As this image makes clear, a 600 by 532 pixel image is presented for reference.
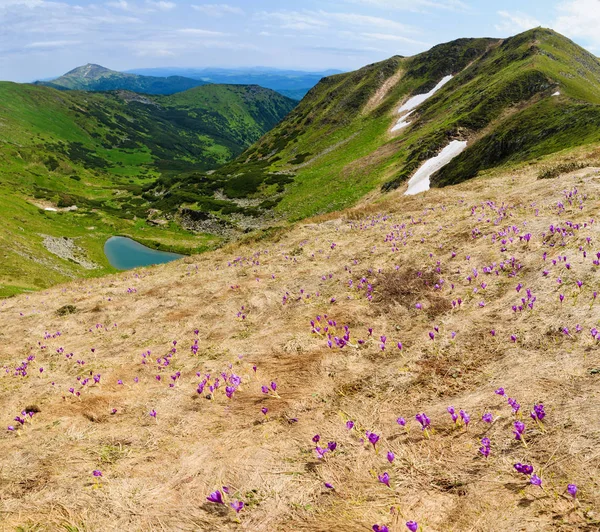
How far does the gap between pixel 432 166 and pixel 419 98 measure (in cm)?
7765

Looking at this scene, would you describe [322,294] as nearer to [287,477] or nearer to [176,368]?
[176,368]

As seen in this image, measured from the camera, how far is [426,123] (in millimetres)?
99188

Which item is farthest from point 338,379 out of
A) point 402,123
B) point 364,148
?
point 402,123

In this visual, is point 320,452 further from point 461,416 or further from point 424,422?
point 461,416

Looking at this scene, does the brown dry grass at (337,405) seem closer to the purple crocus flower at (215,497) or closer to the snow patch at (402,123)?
the purple crocus flower at (215,497)

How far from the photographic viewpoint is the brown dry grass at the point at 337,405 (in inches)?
203

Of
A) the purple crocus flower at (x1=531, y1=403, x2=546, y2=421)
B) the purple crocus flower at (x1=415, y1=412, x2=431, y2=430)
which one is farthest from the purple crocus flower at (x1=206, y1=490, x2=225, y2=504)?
the purple crocus flower at (x1=531, y1=403, x2=546, y2=421)

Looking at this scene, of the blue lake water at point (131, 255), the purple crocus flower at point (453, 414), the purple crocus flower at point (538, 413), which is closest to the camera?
the purple crocus flower at point (538, 413)

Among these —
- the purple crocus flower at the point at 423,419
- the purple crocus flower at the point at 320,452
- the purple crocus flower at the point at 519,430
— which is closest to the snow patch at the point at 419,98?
the purple crocus flower at the point at 423,419

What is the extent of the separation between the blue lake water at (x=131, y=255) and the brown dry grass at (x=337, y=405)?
69529 millimetres

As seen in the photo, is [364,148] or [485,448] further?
[364,148]

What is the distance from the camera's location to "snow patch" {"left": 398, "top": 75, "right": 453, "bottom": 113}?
127050 millimetres

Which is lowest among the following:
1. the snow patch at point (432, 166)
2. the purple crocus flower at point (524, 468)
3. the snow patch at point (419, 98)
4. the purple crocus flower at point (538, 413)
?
the purple crocus flower at point (524, 468)

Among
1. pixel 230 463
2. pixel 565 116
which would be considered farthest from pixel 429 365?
pixel 565 116
